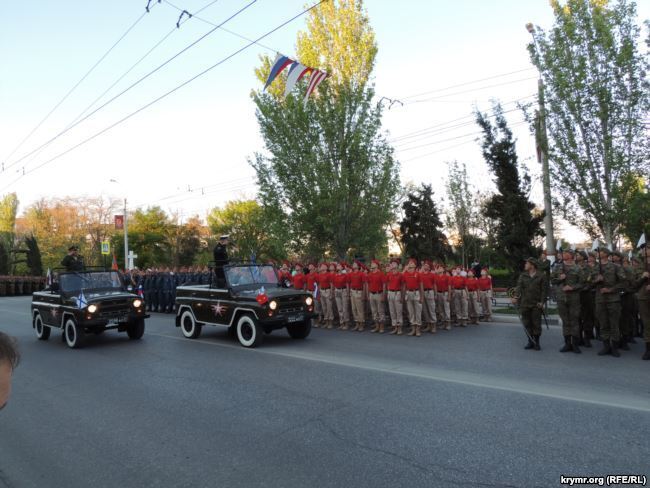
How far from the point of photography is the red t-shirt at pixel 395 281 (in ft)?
43.9

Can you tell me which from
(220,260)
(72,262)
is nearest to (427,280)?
(220,260)

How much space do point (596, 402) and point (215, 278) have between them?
897 centimetres

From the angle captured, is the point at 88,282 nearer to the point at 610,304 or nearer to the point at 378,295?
the point at 378,295

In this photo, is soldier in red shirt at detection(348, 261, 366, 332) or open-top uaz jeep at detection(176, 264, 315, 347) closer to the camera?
open-top uaz jeep at detection(176, 264, 315, 347)

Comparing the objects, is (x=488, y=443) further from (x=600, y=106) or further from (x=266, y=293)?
(x=600, y=106)

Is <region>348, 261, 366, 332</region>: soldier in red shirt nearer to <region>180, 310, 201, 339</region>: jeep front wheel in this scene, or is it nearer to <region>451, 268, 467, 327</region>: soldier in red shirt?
<region>451, 268, 467, 327</region>: soldier in red shirt

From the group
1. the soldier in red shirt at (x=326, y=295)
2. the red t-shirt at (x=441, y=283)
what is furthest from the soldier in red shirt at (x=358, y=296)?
the red t-shirt at (x=441, y=283)

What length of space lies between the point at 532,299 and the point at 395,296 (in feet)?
13.0

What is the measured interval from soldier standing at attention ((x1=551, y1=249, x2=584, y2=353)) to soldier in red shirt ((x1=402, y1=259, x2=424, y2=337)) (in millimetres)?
3663

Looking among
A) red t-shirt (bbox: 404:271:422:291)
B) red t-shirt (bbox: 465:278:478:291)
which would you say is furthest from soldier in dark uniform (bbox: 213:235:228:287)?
red t-shirt (bbox: 465:278:478:291)

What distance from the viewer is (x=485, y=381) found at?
24.8 ft

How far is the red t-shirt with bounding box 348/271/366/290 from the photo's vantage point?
47.6ft

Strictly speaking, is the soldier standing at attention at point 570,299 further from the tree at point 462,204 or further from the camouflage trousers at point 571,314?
the tree at point 462,204

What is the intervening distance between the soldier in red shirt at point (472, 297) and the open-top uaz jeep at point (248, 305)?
577 centimetres
